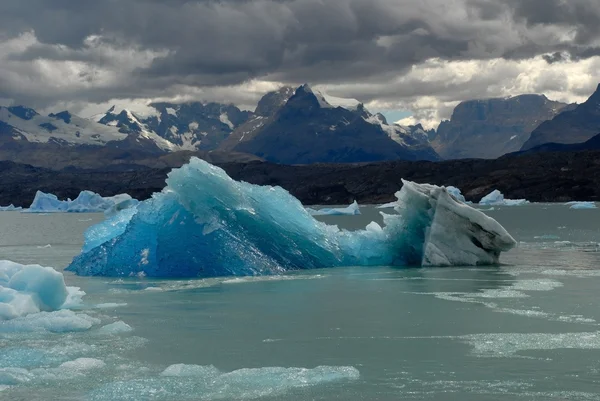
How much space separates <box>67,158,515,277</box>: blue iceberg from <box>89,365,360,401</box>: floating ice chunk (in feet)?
38.8

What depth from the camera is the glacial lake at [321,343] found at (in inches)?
396

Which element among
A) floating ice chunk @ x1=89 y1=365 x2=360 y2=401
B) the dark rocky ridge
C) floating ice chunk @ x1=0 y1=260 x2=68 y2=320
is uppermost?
the dark rocky ridge

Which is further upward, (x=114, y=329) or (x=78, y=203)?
(x=78, y=203)

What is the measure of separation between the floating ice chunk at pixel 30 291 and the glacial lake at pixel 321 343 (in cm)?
66

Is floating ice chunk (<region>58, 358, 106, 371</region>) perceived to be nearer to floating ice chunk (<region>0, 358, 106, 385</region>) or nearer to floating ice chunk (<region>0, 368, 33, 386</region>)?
floating ice chunk (<region>0, 358, 106, 385</region>)

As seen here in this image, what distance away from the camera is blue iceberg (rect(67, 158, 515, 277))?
2298cm

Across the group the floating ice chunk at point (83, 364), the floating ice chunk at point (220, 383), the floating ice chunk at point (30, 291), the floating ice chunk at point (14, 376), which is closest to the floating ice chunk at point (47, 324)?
the floating ice chunk at point (30, 291)

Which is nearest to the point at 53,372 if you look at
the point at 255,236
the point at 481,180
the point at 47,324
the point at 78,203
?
the point at 47,324

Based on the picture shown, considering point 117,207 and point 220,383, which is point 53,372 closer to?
point 220,383

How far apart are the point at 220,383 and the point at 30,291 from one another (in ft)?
22.3

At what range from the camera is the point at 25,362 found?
1148cm

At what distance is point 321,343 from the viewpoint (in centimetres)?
1284

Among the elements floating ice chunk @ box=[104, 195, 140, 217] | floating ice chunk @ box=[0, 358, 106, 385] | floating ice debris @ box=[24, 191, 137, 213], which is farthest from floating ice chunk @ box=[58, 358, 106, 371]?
floating ice debris @ box=[24, 191, 137, 213]

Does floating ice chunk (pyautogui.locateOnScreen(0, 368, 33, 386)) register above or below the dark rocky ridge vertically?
below
